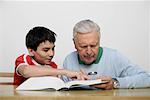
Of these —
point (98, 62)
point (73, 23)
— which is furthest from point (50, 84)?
point (73, 23)

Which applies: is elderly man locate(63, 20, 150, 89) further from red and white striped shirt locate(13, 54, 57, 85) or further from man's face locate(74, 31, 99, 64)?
red and white striped shirt locate(13, 54, 57, 85)

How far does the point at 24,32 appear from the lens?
2.80 meters

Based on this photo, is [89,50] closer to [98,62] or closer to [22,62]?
[98,62]

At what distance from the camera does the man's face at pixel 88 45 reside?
56.1 inches

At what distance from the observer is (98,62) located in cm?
159

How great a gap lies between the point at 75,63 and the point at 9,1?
57.8 inches

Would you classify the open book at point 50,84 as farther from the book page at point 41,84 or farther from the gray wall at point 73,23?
the gray wall at point 73,23

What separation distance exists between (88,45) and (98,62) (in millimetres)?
177

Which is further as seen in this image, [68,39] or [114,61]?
[68,39]

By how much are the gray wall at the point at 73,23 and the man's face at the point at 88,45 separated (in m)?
1.30

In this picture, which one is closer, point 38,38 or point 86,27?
point 86,27

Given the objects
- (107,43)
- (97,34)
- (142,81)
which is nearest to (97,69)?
(97,34)

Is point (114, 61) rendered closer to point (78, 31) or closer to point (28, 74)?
point (78, 31)

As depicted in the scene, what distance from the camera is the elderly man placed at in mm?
1232
